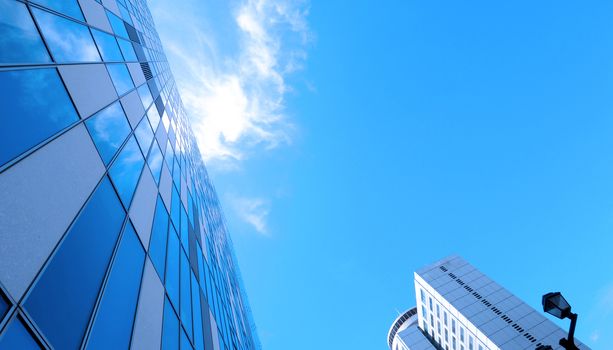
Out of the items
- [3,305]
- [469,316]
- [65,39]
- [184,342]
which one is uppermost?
[469,316]

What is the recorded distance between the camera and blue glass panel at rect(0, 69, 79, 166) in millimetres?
5004

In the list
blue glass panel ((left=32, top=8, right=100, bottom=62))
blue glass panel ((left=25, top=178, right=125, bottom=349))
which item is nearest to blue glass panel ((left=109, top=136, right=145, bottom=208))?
blue glass panel ((left=25, top=178, right=125, bottom=349))

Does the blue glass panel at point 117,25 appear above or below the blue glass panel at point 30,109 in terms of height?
above

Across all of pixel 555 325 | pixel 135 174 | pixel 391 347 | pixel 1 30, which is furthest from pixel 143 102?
pixel 391 347

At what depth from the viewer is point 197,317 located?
13.0 meters

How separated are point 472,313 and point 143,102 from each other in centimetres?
6837

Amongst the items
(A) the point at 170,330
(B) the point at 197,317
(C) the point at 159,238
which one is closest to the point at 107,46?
(C) the point at 159,238

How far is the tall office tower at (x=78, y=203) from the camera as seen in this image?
4617mm

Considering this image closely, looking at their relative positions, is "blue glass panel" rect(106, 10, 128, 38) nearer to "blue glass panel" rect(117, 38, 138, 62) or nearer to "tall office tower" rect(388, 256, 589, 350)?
"blue glass panel" rect(117, 38, 138, 62)

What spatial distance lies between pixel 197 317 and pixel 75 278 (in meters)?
8.22

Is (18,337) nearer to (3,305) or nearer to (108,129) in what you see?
(3,305)

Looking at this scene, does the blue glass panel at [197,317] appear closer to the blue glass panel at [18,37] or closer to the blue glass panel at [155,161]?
the blue glass panel at [155,161]

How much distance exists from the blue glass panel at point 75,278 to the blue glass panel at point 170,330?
2920 millimetres

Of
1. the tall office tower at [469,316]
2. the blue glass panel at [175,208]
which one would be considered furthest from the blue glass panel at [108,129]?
the tall office tower at [469,316]
